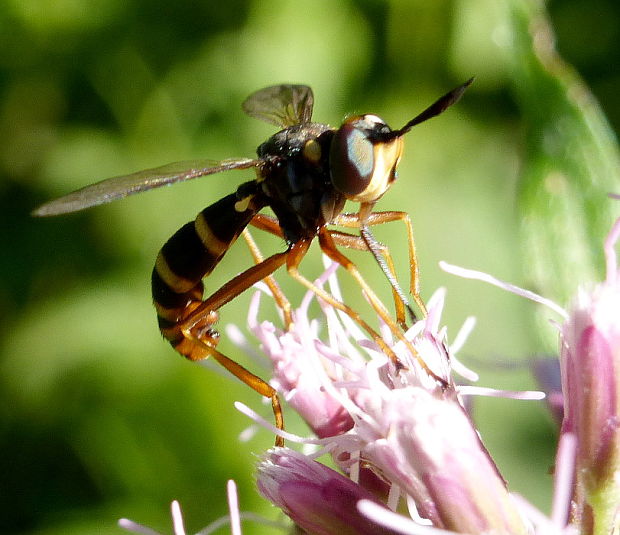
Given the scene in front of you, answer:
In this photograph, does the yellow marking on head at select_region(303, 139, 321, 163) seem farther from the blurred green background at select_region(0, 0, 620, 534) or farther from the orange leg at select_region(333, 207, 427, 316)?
the blurred green background at select_region(0, 0, 620, 534)

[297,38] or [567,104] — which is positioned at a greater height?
[297,38]

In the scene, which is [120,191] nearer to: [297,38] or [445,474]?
[445,474]

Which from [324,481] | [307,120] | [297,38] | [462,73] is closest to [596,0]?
[462,73]

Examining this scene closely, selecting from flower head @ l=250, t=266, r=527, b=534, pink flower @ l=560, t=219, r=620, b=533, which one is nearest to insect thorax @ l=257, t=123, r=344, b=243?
flower head @ l=250, t=266, r=527, b=534

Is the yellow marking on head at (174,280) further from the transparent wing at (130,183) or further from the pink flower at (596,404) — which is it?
the pink flower at (596,404)

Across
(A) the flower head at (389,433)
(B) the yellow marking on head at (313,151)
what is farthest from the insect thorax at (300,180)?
(A) the flower head at (389,433)

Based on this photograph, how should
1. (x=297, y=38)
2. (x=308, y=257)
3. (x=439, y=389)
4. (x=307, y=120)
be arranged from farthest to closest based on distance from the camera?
(x=297, y=38), (x=308, y=257), (x=307, y=120), (x=439, y=389)
